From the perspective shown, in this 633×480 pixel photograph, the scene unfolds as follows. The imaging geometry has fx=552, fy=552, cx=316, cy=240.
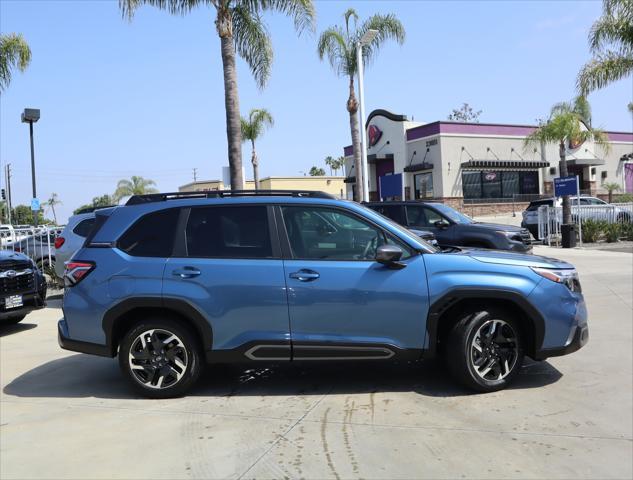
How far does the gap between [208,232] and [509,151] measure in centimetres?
3742

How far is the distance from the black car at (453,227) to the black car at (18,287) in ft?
21.5

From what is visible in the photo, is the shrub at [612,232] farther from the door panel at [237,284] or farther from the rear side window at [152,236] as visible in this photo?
the rear side window at [152,236]

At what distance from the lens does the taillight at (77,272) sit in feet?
16.3

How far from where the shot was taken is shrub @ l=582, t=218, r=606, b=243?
782 inches

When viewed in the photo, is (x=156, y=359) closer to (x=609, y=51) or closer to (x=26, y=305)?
(x=26, y=305)

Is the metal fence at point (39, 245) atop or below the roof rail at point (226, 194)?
below

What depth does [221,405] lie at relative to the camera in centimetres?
473

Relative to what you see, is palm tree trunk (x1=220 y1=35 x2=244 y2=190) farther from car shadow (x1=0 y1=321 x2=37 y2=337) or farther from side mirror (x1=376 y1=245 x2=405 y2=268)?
side mirror (x1=376 y1=245 x2=405 y2=268)

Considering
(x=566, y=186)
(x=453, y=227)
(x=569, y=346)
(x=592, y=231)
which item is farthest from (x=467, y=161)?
(x=569, y=346)

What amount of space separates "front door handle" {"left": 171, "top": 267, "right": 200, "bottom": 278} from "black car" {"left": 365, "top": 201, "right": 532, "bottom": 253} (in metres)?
7.36

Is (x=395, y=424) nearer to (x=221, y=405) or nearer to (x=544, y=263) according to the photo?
(x=221, y=405)

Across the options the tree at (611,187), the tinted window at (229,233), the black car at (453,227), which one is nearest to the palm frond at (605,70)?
the black car at (453,227)

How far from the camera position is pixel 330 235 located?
4.85m

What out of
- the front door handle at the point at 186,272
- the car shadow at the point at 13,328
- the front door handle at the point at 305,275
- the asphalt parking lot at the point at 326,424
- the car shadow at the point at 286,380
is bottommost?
the asphalt parking lot at the point at 326,424
